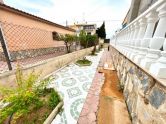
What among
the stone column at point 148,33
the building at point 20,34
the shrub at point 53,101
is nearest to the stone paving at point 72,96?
the shrub at point 53,101

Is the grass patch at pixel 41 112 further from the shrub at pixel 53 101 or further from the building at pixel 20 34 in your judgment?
the building at pixel 20 34

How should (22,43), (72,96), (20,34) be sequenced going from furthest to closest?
1. (22,43)
2. (20,34)
3. (72,96)

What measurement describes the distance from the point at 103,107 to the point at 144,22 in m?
2.08

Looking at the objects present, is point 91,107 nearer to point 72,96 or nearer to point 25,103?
point 72,96

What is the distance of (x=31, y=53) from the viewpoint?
20.4 ft

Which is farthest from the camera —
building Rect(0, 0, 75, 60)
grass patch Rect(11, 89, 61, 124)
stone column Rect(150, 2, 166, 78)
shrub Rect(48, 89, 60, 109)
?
building Rect(0, 0, 75, 60)

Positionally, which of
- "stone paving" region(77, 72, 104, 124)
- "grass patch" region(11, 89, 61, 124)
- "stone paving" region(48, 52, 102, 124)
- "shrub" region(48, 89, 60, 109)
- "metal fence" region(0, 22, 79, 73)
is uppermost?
"metal fence" region(0, 22, 79, 73)

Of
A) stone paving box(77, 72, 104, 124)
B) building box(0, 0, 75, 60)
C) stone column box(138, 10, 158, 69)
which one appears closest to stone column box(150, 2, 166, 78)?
stone column box(138, 10, 158, 69)

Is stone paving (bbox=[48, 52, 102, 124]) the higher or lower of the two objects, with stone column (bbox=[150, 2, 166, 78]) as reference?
lower

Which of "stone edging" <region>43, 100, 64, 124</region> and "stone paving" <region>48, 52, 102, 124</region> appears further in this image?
"stone paving" <region>48, 52, 102, 124</region>

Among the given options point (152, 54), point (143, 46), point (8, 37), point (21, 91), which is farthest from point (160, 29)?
point (8, 37)

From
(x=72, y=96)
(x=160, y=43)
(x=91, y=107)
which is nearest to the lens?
(x=160, y=43)

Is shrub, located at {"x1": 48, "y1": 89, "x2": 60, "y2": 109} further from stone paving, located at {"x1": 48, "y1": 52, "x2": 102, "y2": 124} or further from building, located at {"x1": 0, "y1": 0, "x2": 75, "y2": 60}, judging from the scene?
building, located at {"x1": 0, "y1": 0, "x2": 75, "y2": 60}

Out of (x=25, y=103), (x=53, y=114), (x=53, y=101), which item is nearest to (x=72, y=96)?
(x=53, y=101)
